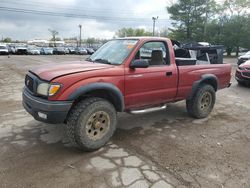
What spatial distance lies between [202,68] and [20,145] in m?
3.98

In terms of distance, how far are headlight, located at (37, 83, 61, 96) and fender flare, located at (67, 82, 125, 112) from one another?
22cm

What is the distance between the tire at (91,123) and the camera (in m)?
3.71

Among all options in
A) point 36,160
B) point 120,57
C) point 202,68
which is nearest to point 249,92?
point 202,68

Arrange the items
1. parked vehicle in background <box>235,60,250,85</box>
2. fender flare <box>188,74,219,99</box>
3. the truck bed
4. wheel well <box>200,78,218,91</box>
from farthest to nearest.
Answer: parked vehicle in background <box>235,60,250,85</box>
wheel well <box>200,78,218,91</box>
fender flare <box>188,74,219,99</box>
the truck bed

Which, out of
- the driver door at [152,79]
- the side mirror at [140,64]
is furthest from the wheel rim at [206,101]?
the side mirror at [140,64]

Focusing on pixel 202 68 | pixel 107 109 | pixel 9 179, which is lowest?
pixel 9 179

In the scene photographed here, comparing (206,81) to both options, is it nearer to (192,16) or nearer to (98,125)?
(98,125)

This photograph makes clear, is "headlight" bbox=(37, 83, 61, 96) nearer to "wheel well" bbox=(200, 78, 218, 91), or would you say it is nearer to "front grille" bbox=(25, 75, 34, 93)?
"front grille" bbox=(25, 75, 34, 93)

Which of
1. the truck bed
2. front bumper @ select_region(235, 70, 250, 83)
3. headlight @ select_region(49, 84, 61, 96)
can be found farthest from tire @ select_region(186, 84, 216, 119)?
front bumper @ select_region(235, 70, 250, 83)

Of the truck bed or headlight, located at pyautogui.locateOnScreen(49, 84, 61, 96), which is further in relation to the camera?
the truck bed

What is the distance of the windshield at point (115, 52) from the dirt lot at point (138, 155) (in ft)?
4.55

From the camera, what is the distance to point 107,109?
4.00 metres

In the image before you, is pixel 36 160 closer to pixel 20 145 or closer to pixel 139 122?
pixel 20 145

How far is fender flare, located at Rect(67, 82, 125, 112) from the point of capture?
11.9 feet
